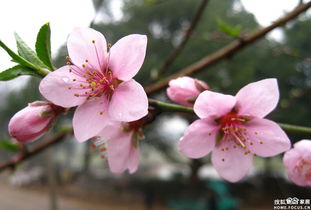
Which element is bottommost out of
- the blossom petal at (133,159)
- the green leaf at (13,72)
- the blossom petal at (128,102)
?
the blossom petal at (133,159)

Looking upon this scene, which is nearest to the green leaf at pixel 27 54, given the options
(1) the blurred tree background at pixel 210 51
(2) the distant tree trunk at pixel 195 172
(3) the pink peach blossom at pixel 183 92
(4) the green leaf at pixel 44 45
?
(4) the green leaf at pixel 44 45

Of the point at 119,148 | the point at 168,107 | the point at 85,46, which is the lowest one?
the point at 119,148

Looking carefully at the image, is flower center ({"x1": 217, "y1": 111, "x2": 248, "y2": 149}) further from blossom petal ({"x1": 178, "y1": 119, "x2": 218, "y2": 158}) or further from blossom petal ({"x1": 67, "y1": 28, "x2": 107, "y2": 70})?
blossom petal ({"x1": 67, "y1": 28, "x2": 107, "y2": 70})

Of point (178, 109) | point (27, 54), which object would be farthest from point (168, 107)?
point (27, 54)

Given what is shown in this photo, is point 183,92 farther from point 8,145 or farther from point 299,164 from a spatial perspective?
point 8,145

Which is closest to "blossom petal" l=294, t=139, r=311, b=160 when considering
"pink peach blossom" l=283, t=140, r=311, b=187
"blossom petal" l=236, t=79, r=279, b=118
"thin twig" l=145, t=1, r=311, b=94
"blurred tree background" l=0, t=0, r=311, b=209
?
"pink peach blossom" l=283, t=140, r=311, b=187

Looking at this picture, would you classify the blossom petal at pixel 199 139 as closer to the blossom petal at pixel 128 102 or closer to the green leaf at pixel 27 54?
the blossom petal at pixel 128 102

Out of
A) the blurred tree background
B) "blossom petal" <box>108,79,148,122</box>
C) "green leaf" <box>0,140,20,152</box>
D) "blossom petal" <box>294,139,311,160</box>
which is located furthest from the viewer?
the blurred tree background
